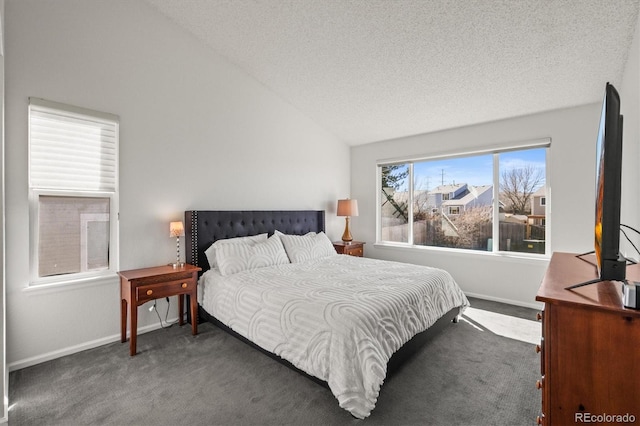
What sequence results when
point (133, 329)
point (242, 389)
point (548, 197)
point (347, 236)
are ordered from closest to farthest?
1. point (242, 389)
2. point (133, 329)
3. point (548, 197)
4. point (347, 236)

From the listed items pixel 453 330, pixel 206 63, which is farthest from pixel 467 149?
pixel 206 63

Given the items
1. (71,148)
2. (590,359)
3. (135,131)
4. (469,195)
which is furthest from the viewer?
(469,195)

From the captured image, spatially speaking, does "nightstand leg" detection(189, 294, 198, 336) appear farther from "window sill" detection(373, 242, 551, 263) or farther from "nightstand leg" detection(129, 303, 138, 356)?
"window sill" detection(373, 242, 551, 263)

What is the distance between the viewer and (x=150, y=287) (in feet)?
8.75

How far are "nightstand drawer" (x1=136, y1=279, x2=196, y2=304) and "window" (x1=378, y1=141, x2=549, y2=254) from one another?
11.2 ft

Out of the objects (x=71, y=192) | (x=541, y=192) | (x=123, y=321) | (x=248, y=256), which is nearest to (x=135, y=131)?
(x=71, y=192)

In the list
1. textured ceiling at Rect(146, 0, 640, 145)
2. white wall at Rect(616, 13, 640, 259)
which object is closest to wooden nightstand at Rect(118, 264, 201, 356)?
textured ceiling at Rect(146, 0, 640, 145)

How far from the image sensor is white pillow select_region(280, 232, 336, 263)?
3750 millimetres

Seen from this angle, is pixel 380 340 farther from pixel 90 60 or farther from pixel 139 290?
pixel 90 60

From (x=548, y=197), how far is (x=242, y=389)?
13.1 feet

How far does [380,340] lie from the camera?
1.95 meters

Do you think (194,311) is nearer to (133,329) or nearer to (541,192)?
(133,329)

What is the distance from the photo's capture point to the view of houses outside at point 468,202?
387 cm

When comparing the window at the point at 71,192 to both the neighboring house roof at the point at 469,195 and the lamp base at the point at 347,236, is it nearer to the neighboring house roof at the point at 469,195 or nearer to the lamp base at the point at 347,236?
the lamp base at the point at 347,236
